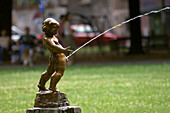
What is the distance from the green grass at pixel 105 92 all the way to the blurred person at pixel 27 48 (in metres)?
6.35

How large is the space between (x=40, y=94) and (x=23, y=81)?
7212 millimetres

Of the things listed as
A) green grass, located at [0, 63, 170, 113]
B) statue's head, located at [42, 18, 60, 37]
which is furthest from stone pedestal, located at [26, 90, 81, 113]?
green grass, located at [0, 63, 170, 113]

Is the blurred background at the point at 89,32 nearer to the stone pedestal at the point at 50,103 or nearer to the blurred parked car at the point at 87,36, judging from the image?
the blurred parked car at the point at 87,36

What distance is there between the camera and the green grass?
27.3ft

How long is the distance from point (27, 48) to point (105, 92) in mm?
11437

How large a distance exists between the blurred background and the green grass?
6.29m

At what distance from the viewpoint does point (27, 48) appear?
21562 millimetres

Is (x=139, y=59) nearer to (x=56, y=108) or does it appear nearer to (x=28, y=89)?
(x=28, y=89)

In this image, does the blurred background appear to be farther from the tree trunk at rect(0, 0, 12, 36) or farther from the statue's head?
the statue's head

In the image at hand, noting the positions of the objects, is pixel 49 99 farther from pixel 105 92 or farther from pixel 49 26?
pixel 105 92

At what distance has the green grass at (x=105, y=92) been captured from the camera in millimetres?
8313

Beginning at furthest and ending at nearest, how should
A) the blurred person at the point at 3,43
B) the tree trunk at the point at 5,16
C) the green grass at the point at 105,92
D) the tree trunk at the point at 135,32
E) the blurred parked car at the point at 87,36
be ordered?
the tree trunk at the point at 5,16
the blurred parked car at the point at 87,36
the tree trunk at the point at 135,32
the blurred person at the point at 3,43
the green grass at the point at 105,92

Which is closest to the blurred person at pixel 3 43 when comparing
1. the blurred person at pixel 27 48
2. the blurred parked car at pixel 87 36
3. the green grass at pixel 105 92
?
the blurred person at pixel 27 48

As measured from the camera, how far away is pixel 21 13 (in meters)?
61.5
